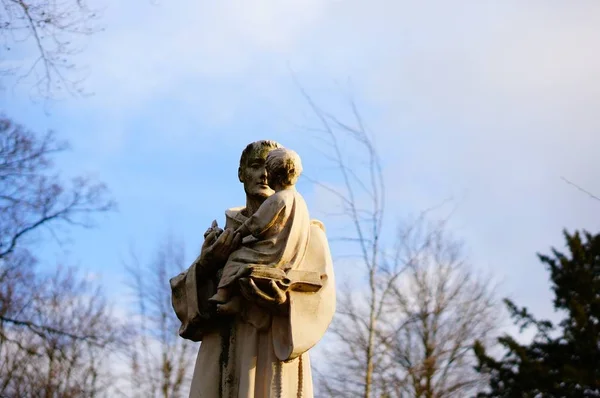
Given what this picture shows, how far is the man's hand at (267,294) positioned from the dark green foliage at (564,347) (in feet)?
59.4

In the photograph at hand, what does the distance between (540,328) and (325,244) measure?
20.6 meters

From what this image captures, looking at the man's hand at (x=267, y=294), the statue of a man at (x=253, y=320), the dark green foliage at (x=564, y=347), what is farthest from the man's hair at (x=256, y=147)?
the dark green foliage at (x=564, y=347)

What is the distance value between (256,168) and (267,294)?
3.58 ft

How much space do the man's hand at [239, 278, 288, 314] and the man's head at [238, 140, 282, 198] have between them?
850 millimetres

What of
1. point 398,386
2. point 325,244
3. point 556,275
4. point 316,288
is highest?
point 556,275

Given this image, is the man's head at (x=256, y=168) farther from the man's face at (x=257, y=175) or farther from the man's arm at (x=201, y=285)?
the man's arm at (x=201, y=285)

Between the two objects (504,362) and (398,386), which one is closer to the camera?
(398,386)

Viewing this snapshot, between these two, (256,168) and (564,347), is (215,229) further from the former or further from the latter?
(564,347)

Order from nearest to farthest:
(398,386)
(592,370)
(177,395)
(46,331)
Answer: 1. (46,331)
2. (398,386)
3. (592,370)
4. (177,395)

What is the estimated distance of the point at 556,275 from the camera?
1035 inches

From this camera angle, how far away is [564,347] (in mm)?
24750

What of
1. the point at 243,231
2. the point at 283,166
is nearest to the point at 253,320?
the point at 243,231

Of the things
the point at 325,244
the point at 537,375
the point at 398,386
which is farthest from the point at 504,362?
the point at 325,244

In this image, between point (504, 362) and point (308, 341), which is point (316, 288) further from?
point (504, 362)
